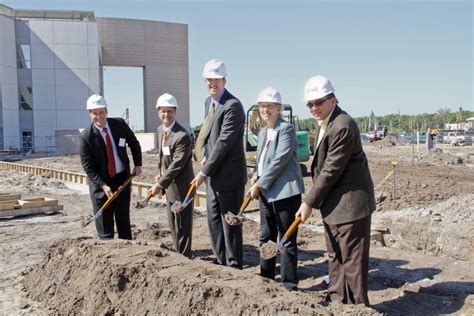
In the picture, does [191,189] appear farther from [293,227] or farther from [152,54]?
[152,54]

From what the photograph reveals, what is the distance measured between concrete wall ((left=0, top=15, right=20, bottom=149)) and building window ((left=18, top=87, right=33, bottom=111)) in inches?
21.3

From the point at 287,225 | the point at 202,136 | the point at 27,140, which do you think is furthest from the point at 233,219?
the point at 27,140

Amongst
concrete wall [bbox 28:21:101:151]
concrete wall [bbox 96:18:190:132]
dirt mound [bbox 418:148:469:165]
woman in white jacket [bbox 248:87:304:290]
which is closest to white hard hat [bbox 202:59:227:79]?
woman in white jacket [bbox 248:87:304:290]

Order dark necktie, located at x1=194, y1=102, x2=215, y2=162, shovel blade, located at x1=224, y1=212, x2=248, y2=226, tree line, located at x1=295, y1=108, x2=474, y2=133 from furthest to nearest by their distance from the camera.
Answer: tree line, located at x1=295, y1=108, x2=474, y2=133, dark necktie, located at x1=194, y1=102, x2=215, y2=162, shovel blade, located at x1=224, y1=212, x2=248, y2=226

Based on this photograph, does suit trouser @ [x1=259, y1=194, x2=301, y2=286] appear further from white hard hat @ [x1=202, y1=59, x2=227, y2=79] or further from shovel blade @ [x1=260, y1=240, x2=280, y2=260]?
white hard hat @ [x1=202, y1=59, x2=227, y2=79]

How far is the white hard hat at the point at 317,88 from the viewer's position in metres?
3.36

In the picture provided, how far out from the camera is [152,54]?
152 ft

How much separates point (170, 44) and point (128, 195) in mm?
43811

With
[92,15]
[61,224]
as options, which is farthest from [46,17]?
[61,224]

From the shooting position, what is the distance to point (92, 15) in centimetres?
4084

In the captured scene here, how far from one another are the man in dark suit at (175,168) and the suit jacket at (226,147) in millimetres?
528

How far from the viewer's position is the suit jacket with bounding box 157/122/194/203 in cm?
489

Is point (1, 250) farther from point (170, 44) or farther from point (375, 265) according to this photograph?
point (170, 44)

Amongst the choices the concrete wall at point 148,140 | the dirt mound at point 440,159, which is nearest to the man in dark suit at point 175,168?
the dirt mound at point 440,159
